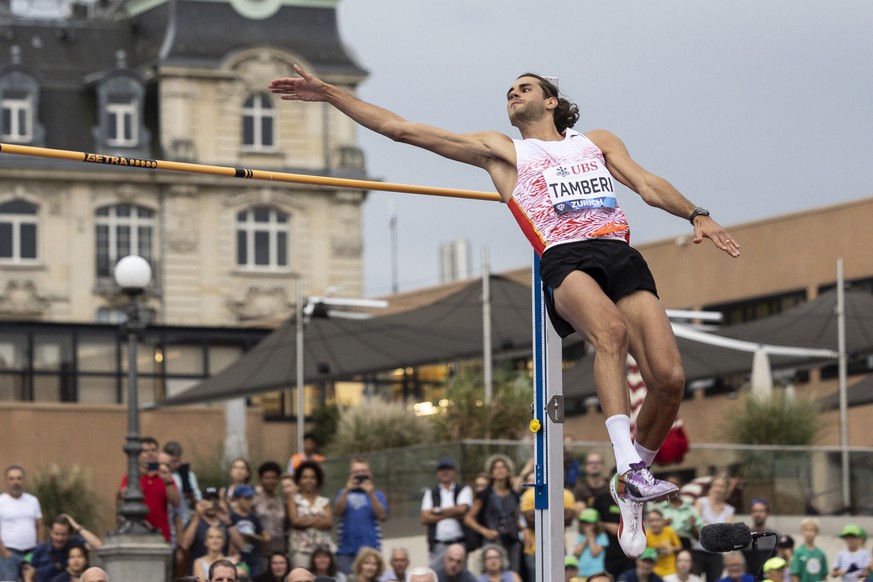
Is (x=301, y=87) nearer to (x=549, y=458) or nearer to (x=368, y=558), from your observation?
(x=549, y=458)

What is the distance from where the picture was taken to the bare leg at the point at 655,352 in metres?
8.45

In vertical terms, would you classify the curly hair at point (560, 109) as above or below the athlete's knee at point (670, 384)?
above

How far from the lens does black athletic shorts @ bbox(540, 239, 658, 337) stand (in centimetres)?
850

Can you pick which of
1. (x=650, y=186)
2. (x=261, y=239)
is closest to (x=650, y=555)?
(x=650, y=186)

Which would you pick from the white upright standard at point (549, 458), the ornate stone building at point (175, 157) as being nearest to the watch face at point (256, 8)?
the ornate stone building at point (175, 157)

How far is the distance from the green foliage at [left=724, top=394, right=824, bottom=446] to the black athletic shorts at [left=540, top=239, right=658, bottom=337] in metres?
15.9

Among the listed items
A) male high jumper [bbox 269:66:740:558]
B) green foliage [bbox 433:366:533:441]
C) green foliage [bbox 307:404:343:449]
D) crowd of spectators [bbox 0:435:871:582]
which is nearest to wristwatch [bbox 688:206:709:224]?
male high jumper [bbox 269:66:740:558]

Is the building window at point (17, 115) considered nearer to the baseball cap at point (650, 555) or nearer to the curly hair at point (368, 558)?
the baseball cap at point (650, 555)

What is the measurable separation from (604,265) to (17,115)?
46.5 meters

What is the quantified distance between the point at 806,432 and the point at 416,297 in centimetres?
2033

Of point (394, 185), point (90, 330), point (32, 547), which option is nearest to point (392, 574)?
point (32, 547)

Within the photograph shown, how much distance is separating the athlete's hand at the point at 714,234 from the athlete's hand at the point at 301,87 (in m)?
1.61

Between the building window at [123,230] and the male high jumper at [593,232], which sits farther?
the building window at [123,230]

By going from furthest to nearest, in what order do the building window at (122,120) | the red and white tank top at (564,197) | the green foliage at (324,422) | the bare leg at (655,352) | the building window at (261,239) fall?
the building window at (261,239)
the building window at (122,120)
the green foliage at (324,422)
the red and white tank top at (564,197)
the bare leg at (655,352)
